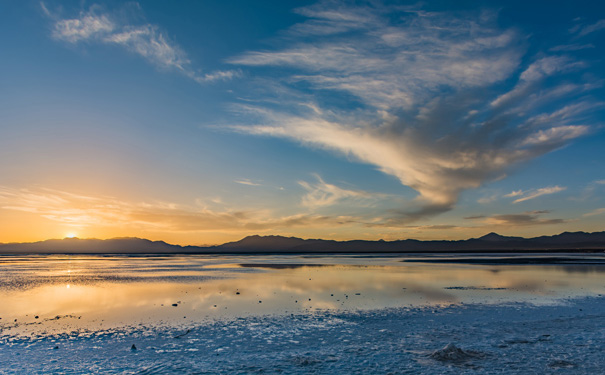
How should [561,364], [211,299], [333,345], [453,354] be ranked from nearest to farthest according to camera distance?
1. [561,364]
2. [453,354]
3. [333,345]
4. [211,299]

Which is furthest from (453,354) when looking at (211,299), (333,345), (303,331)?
(211,299)

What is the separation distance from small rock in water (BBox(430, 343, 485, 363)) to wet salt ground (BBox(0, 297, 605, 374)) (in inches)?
3.6

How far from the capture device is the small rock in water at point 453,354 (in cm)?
1077

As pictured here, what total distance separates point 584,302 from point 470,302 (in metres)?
6.06

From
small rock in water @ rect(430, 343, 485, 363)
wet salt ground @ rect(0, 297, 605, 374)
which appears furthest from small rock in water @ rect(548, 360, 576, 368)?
small rock in water @ rect(430, 343, 485, 363)

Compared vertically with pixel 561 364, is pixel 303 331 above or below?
above

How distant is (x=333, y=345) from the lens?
40.7 ft

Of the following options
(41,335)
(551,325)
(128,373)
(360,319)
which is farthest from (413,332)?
(41,335)

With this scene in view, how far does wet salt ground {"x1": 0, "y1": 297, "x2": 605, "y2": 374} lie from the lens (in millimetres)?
10258

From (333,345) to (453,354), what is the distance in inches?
146

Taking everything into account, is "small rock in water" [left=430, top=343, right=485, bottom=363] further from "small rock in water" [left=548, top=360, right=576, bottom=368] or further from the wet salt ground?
"small rock in water" [left=548, top=360, right=576, bottom=368]

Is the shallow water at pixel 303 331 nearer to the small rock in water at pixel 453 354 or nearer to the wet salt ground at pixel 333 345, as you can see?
the wet salt ground at pixel 333 345

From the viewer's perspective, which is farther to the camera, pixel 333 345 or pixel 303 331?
pixel 303 331

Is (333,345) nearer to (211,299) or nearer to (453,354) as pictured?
(453,354)
